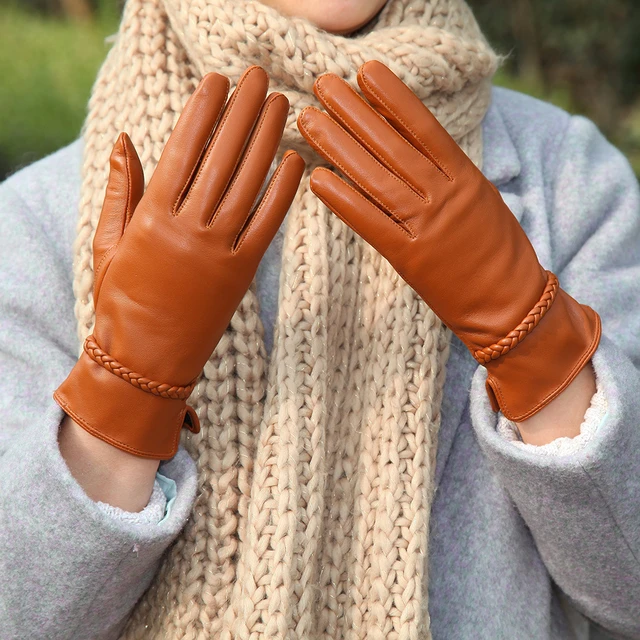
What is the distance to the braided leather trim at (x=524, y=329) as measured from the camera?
85cm

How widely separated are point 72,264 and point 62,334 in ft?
0.34

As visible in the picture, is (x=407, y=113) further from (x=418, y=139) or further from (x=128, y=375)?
(x=128, y=375)

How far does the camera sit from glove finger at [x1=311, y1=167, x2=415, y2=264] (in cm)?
85

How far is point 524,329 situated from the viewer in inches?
33.5

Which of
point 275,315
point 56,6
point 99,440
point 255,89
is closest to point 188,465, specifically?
point 99,440

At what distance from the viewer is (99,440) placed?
2.85 ft

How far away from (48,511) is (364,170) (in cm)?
52

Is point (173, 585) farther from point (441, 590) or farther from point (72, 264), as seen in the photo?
point (72, 264)

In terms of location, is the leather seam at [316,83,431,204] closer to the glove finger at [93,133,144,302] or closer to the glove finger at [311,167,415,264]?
the glove finger at [311,167,415,264]

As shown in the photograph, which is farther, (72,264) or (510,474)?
(72,264)

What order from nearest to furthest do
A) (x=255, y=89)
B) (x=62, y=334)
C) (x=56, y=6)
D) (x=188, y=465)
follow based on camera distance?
(x=255, y=89) → (x=188, y=465) → (x=62, y=334) → (x=56, y=6)

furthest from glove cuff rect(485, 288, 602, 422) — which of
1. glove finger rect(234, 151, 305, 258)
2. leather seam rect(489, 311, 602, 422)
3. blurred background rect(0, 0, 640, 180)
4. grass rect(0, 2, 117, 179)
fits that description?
blurred background rect(0, 0, 640, 180)

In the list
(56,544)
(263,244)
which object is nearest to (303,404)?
(263,244)

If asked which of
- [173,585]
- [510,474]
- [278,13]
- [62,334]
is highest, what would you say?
[278,13]
